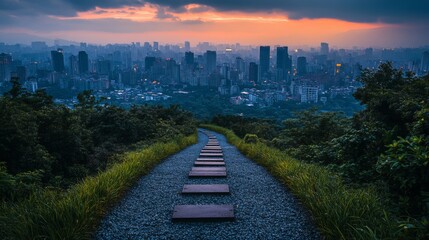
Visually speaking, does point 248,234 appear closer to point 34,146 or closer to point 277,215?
point 277,215

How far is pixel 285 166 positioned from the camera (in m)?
5.41

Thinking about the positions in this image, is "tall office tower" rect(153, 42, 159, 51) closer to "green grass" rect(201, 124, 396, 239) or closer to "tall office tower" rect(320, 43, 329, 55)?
"tall office tower" rect(320, 43, 329, 55)

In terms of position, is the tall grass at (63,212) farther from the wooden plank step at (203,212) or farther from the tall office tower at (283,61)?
the tall office tower at (283,61)

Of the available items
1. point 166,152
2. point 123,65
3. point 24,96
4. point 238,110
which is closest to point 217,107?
point 238,110

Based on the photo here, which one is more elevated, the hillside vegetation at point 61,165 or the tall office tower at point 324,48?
the tall office tower at point 324,48

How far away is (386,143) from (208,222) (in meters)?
3.58

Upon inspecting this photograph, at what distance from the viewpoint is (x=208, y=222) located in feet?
11.4

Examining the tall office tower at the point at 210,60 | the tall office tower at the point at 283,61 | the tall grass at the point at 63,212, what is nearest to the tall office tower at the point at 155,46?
the tall office tower at the point at 210,60

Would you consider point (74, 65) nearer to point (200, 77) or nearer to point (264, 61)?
point (200, 77)

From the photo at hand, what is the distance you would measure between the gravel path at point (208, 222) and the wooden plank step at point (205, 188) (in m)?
0.11

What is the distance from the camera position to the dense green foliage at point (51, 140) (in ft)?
21.8

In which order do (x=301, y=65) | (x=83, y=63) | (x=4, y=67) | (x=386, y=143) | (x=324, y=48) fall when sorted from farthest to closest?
(x=324, y=48) → (x=301, y=65) → (x=83, y=63) → (x=4, y=67) → (x=386, y=143)

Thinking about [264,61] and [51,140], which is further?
[264,61]

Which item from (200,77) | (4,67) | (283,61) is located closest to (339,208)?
(4,67)
